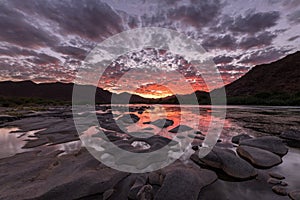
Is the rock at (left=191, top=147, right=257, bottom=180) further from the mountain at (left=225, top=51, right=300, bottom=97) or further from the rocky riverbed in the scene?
the mountain at (left=225, top=51, right=300, bottom=97)

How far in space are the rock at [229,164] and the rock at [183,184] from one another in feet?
1.48

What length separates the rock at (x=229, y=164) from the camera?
3.34m

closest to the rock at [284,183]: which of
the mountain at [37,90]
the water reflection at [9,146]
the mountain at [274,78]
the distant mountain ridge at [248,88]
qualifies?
the water reflection at [9,146]

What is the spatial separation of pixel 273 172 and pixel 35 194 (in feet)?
15.4

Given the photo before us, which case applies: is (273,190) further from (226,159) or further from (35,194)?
(35,194)

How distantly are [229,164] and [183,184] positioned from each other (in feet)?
4.91

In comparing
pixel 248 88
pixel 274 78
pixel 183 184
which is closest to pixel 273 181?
pixel 183 184

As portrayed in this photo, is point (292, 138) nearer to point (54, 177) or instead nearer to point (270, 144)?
point (270, 144)

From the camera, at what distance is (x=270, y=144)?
498 cm

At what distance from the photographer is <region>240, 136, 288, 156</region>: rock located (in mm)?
4672

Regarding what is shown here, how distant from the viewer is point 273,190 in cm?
276

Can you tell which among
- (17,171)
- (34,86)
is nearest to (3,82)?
(34,86)

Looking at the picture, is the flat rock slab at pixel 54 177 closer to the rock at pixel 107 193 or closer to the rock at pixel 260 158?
the rock at pixel 107 193

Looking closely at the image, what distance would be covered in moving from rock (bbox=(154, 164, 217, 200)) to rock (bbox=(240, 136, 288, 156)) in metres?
2.74
